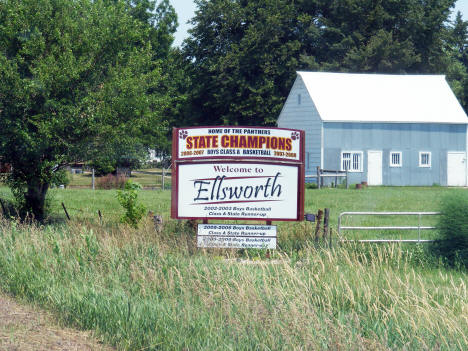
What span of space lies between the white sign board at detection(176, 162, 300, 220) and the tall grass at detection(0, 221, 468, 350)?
1.83 m

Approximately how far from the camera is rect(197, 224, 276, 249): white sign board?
13977 mm

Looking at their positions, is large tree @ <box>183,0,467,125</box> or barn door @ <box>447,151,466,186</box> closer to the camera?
barn door @ <box>447,151,466,186</box>

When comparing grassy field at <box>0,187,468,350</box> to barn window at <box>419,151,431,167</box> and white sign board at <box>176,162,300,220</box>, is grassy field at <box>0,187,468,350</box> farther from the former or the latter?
barn window at <box>419,151,431,167</box>

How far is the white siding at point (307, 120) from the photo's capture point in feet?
137

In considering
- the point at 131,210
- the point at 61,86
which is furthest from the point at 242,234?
the point at 61,86

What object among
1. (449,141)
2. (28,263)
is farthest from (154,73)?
(449,141)

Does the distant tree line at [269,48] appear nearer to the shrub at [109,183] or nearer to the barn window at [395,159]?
the shrub at [109,183]

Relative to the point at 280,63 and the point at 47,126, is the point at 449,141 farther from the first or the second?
the point at 47,126

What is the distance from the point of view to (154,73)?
66.2 feet

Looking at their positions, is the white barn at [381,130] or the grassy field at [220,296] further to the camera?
the white barn at [381,130]

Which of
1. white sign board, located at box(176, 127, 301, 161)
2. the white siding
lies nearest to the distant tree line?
the white siding

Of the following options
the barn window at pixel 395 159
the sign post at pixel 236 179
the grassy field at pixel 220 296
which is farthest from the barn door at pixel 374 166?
the sign post at pixel 236 179

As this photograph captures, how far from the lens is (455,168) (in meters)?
43.5

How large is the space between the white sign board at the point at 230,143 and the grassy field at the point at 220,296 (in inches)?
70.4
